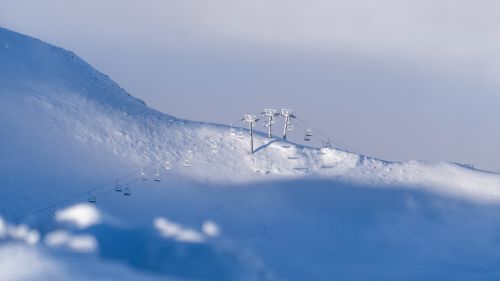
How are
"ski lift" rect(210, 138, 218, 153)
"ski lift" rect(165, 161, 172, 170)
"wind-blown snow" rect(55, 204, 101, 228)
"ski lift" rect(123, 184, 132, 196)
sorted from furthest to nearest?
"ski lift" rect(210, 138, 218, 153)
"ski lift" rect(165, 161, 172, 170)
"ski lift" rect(123, 184, 132, 196)
"wind-blown snow" rect(55, 204, 101, 228)

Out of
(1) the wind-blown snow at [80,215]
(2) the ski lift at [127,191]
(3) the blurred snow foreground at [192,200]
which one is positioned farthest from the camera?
(2) the ski lift at [127,191]

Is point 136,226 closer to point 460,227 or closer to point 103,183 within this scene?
point 103,183

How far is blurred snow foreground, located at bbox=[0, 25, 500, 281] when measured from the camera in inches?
3829

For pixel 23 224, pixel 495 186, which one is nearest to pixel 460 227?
pixel 495 186

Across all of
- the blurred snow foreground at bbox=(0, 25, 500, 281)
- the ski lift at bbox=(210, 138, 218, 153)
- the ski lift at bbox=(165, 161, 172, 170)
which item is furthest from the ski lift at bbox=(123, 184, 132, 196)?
the ski lift at bbox=(210, 138, 218, 153)

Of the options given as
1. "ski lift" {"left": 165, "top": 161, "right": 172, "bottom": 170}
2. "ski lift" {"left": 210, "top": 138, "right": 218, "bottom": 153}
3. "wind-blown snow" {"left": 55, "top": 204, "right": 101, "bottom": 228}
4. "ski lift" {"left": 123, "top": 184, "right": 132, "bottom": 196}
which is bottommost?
"wind-blown snow" {"left": 55, "top": 204, "right": 101, "bottom": 228}

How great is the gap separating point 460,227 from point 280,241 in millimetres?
20643

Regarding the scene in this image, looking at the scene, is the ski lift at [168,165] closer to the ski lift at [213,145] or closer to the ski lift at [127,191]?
the ski lift at [213,145]

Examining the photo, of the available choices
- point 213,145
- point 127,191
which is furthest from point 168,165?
point 127,191

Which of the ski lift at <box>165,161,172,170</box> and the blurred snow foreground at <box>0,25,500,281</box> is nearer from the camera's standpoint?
the blurred snow foreground at <box>0,25,500,281</box>

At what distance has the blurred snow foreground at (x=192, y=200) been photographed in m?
97.2

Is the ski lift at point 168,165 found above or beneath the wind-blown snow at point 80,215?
above

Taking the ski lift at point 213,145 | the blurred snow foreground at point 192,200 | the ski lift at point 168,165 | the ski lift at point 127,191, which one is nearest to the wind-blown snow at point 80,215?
the blurred snow foreground at point 192,200

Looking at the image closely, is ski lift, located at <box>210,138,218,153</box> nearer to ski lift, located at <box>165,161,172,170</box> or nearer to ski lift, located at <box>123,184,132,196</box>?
ski lift, located at <box>165,161,172,170</box>
